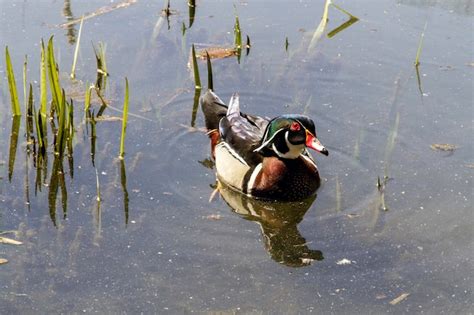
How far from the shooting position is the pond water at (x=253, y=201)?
248 inches

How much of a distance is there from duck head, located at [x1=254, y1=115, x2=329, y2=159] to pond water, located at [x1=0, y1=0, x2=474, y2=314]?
0.43 meters

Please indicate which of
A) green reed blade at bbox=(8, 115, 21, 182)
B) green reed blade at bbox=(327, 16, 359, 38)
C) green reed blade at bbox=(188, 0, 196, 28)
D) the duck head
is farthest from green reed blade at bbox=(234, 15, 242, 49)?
green reed blade at bbox=(8, 115, 21, 182)

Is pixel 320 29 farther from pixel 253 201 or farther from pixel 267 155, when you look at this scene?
pixel 253 201

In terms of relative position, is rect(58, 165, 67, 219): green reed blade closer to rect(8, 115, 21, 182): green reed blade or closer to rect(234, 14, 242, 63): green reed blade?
rect(8, 115, 21, 182): green reed blade


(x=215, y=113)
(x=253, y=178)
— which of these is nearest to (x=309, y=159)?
(x=253, y=178)

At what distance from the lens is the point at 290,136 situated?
7750 millimetres

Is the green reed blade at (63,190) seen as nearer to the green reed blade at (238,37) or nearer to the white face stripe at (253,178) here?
the white face stripe at (253,178)

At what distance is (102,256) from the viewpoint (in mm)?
6629

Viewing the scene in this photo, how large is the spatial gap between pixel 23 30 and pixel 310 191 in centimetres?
444

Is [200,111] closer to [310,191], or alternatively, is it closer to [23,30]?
[310,191]

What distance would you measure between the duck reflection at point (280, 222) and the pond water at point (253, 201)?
0.02 metres

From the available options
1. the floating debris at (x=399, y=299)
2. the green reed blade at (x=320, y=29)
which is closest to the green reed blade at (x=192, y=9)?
the green reed blade at (x=320, y=29)

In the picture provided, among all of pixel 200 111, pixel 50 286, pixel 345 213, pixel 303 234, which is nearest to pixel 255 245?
pixel 303 234

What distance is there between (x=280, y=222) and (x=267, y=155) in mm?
870
